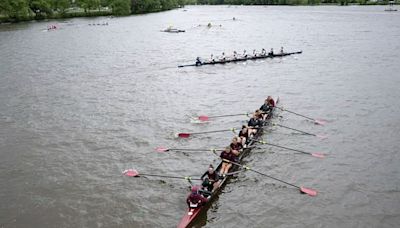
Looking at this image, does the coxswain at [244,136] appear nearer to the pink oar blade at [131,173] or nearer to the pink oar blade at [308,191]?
the pink oar blade at [308,191]

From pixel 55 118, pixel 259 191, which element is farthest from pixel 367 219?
pixel 55 118

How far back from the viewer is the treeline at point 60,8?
92.2 meters

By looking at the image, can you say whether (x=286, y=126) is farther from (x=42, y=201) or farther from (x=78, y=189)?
(x=42, y=201)

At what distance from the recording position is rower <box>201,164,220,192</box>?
619 inches

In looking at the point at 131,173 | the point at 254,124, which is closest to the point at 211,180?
the point at 131,173

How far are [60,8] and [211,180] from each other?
10465 cm

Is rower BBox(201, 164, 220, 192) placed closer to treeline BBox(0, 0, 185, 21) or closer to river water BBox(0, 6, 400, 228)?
river water BBox(0, 6, 400, 228)

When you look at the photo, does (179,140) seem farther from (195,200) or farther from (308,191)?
(308,191)

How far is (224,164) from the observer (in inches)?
696

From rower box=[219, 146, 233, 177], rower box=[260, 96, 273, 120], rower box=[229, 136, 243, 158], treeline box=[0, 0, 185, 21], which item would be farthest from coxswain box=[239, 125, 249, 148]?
treeline box=[0, 0, 185, 21]

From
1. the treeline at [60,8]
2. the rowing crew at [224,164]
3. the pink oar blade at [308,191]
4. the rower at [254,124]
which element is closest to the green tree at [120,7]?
the treeline at [60,8]

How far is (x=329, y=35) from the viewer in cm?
6594

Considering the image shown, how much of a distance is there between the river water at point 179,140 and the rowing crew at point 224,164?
721 millimetres

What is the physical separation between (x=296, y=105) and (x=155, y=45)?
3535 cm
